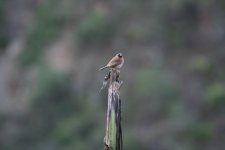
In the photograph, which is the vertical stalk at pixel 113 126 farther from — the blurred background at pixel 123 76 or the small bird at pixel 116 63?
the blurred background at pixel 123 76

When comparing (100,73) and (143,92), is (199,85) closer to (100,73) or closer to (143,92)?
(143,92)

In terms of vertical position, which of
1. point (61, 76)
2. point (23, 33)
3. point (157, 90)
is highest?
point (23, 33)

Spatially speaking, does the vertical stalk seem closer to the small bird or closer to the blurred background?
the small bird

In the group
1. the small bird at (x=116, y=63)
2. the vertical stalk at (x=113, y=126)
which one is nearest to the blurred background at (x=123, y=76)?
the small bird at (x=116, y=63)

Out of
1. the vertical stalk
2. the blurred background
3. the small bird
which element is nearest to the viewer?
the vertical stalk

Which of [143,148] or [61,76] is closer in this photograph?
[143,148]

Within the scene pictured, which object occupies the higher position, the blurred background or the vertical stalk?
the blurred background

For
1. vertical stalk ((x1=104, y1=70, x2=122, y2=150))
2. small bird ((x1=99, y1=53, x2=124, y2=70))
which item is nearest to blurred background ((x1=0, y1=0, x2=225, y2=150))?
small bird ((x1=99, y1=53, x2=124, y2=70))

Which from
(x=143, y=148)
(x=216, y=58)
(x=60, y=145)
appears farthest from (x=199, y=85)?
(x=60, y=145)

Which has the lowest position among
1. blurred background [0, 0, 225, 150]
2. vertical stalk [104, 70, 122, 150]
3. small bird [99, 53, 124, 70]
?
vertical stalk [104, 70, 122, 150]

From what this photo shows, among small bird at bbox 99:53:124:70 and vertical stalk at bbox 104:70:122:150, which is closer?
vertical stalk at bbox 104:70:122:150
